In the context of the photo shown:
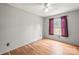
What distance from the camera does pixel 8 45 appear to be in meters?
1.88

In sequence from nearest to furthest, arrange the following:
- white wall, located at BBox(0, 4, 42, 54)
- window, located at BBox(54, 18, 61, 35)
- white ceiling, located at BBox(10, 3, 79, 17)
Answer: white ceiling, located at BBox(10, 3, 79, 17)
window, located at BBox(54, 18, 61, 35)
white wall, located at BBox(0, 4, 42, 54)

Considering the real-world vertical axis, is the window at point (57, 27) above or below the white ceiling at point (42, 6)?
below

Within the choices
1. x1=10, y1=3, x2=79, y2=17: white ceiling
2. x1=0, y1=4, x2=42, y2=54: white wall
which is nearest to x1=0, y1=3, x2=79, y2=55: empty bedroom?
x1=0, y1=4, x2=42, y2=54: white wall

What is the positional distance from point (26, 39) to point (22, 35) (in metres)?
0.14

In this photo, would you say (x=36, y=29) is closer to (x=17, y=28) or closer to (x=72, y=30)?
(x=17, y=28)

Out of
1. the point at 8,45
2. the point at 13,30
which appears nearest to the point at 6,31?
the point at 13,30

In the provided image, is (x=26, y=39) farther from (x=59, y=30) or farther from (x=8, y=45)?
(x=59, y=30)

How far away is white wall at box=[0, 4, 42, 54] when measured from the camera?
174cm

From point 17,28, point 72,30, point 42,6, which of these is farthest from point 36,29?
point 72,30

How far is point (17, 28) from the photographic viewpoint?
1886 millimetres

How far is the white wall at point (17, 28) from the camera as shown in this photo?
1.74 meters

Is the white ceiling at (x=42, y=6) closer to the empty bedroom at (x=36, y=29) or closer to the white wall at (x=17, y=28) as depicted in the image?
the empty bedroom at (x=36, y=29)

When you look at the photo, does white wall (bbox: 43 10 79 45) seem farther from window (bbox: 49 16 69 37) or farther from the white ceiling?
the white ceiling

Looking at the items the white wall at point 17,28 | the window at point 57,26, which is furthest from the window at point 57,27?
the white wall at point 17,28
